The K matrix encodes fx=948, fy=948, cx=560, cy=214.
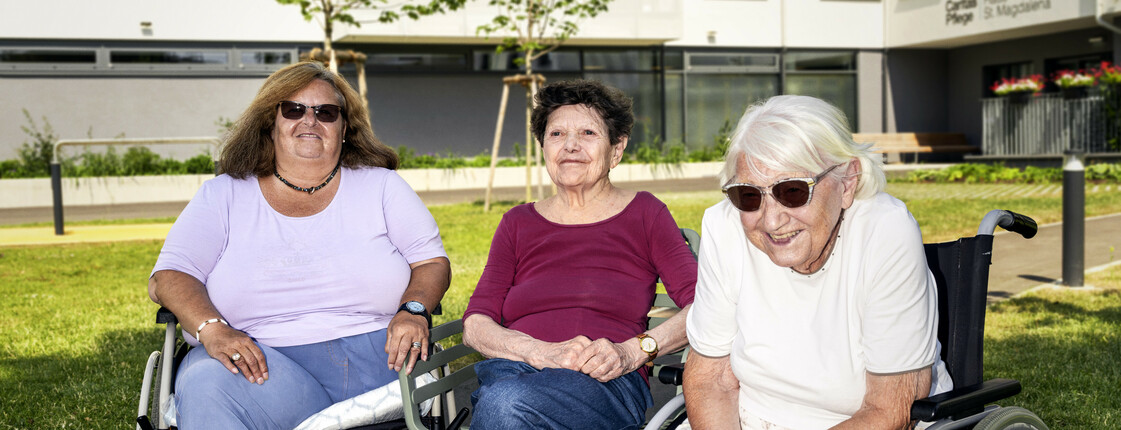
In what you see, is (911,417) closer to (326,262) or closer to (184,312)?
(326,262)

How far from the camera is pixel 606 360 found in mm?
2740

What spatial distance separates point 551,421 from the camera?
2.63m

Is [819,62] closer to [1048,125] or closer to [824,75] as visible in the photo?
[824,75]

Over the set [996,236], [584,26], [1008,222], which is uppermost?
[584,26]

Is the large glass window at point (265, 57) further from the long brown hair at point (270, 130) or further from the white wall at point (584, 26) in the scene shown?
the long brown hair at point (270, 130)

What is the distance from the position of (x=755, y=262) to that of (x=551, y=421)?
736 mm

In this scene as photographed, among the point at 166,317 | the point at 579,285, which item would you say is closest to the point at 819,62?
the point at 579,285

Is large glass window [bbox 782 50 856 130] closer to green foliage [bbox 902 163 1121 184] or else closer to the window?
the window

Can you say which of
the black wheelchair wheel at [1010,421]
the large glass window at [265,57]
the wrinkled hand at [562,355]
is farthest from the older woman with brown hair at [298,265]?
the large glass window at [265,57]

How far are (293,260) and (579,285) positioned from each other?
3.19ft

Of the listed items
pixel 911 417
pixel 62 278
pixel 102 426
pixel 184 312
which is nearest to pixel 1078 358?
pixel 911 417

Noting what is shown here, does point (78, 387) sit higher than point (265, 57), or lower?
lower

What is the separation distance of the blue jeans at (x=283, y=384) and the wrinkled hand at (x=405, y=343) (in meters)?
0.20

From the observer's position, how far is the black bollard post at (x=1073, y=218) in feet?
22.0
